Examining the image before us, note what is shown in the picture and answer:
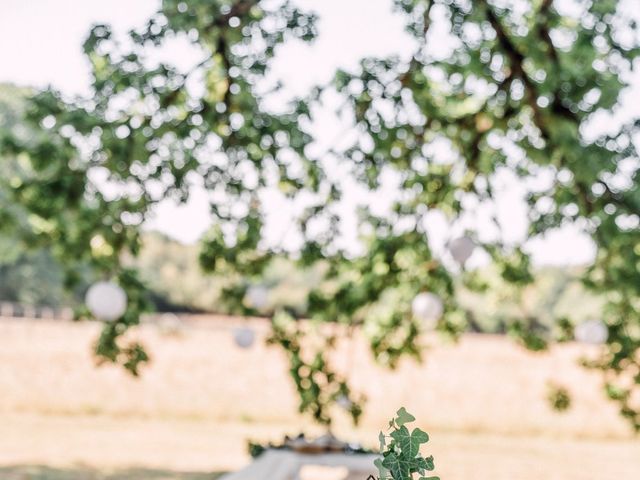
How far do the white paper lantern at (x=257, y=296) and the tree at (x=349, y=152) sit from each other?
12cm

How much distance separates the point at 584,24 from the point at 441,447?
9837 mm

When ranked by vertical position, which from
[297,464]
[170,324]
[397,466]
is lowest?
[397,466]

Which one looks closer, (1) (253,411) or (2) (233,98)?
(2) (233,98)

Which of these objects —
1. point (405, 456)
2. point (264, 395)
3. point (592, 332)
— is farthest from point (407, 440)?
point (264, 395)

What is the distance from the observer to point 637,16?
6.10 meters

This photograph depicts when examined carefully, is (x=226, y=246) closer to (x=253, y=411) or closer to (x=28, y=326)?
(x=253, y=411)

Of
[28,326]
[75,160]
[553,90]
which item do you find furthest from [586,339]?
[28,326]

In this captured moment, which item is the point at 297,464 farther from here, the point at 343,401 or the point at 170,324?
the point at 170,324

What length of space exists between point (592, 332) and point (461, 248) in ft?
4.77

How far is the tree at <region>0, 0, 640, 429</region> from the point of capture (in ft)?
19.5

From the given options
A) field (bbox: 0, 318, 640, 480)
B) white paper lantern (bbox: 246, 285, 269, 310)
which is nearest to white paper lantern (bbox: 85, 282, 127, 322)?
white paper lantern (bbox: 246, 285, 269, 310)

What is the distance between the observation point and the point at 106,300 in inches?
223

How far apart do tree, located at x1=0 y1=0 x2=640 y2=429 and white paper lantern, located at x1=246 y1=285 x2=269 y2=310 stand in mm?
116

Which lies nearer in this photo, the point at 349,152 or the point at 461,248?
the point at 461,248
